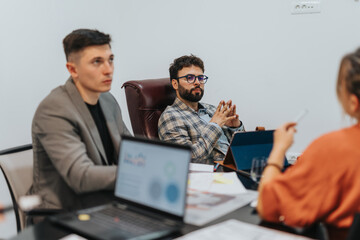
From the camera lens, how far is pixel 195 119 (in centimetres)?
254

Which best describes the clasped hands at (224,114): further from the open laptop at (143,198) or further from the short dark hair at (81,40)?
the open laptop at (143,198)

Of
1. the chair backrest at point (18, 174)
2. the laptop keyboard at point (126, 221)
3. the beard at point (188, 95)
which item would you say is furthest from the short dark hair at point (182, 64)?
the laptop keyboard at point (126, 221)

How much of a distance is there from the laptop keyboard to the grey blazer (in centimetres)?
15

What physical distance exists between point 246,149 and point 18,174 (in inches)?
40.7

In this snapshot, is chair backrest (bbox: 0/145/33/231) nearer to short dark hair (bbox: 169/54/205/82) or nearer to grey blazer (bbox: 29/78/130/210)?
grey blazer (bbox: 29/78/130/210)

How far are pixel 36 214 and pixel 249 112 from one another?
2.15 meters

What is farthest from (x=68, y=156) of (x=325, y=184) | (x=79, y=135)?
(x=325, y=184)

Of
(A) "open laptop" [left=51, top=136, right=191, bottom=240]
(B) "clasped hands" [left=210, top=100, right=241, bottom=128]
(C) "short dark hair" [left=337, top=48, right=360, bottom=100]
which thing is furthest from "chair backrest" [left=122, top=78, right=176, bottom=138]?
(C) "short dark hair" [left=337, top=48, right=360, bottom=100]

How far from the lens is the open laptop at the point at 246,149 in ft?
5.48

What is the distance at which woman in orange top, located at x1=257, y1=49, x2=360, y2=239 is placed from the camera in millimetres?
932

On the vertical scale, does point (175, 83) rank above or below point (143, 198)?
above

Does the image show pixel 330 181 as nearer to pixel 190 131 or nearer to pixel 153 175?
pixel 153 175

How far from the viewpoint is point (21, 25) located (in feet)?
8.35

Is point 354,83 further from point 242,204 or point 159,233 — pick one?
point 159,233
